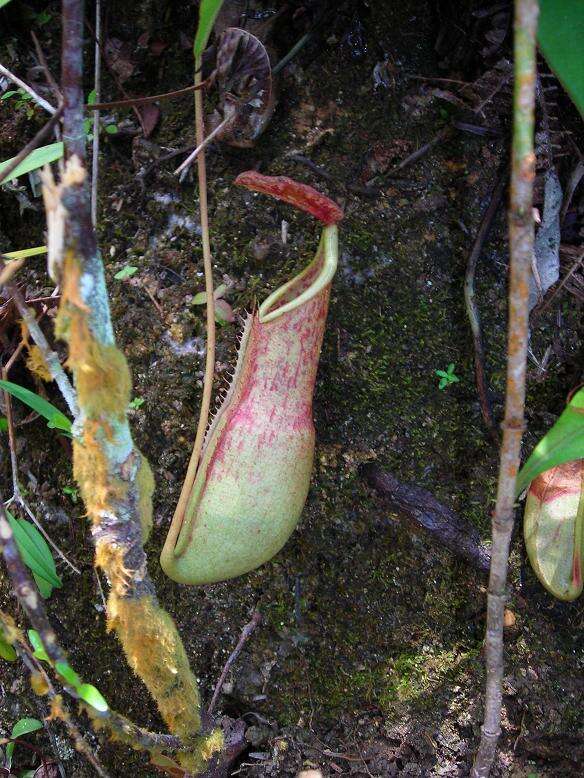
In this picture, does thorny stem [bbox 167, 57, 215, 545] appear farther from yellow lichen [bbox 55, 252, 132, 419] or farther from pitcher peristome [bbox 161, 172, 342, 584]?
yellow lichen [bbox 55, 252, 132, 419]

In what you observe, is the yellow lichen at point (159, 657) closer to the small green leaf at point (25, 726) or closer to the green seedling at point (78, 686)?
the green seedling at point (78, 686)

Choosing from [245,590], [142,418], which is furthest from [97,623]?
[142,418]

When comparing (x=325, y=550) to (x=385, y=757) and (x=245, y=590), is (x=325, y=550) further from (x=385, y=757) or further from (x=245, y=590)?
(x=385, y=757)

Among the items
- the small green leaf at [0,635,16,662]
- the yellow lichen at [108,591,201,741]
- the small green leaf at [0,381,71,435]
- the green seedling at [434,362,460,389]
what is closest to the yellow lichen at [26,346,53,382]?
the small green leaf at [0,381,71,435]

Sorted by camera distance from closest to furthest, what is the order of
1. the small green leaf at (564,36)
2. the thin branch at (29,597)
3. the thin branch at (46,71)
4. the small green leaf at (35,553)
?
the thin branch at (29,597) → the small green leaf at (564,36) → the small green leaf at (35,553) → the thin branch at (46,71)

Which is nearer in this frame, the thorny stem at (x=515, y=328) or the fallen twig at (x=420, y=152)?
the thorny stem at (x=515, y=328)

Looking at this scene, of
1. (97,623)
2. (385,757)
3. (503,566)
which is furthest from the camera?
(97,623)

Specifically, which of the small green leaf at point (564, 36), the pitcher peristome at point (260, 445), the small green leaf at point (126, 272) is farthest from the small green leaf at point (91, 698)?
the small green leaf at point (564, 36)

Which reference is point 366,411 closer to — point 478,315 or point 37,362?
point 478,315
